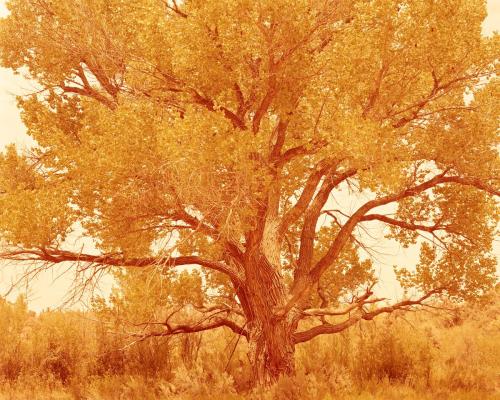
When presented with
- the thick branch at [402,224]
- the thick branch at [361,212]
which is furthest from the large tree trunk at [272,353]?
the thick branch at [402,224]

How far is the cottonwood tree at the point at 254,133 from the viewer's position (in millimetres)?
8984

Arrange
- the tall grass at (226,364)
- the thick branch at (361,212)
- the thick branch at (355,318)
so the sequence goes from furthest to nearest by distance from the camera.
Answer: the tall grass at (226,364), the thick branch at (355,318), the thick branch at (361,212)

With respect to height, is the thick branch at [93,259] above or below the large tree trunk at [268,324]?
above

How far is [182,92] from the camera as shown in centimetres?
1045

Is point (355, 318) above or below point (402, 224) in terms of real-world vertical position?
below

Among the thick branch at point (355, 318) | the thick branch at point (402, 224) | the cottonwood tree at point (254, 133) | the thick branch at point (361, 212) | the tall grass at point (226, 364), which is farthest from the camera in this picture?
the thick branch at point (402, 224)

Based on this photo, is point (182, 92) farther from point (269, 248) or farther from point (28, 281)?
point (28, 281)

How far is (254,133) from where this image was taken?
32.7 feet

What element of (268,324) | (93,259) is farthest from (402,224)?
(93,259)

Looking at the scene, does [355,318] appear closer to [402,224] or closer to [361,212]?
[361,212]

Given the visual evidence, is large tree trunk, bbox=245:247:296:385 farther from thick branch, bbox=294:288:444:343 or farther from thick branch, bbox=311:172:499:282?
thick branch, bbox=311:172:499:282

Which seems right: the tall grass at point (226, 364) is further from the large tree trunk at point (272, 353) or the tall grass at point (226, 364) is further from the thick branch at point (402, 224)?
the thick branch at point (402, 224)

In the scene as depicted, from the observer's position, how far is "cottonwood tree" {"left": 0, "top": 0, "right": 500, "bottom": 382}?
8984 millimetres

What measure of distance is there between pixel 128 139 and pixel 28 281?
12.1ft
